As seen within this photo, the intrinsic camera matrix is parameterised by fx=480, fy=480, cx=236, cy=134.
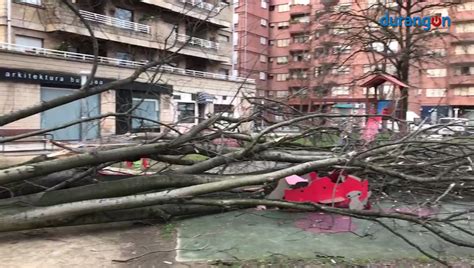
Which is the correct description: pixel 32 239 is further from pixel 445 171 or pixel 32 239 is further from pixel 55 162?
pixel 445 171

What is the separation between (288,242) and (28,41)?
22.1 metres

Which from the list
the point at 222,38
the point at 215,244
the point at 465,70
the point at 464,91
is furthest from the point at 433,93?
the point at 215,244

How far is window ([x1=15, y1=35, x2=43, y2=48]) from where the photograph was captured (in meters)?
23.0

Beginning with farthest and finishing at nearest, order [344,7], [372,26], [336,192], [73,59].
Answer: [73,59], [372,26], [344,7], [336,192]

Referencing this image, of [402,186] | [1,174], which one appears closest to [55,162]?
[1,174]

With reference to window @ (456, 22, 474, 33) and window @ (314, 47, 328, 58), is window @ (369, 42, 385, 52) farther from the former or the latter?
window @ (456, 22, 474, 33)

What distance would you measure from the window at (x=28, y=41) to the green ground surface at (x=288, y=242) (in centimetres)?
2039

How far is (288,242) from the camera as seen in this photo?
17.0 ft

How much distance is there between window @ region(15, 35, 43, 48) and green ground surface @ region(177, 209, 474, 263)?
20389mm

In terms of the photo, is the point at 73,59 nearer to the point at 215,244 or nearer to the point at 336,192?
the point at 336,192

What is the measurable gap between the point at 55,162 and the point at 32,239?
863 mm

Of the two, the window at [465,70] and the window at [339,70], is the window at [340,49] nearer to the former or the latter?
the window at [339,70]

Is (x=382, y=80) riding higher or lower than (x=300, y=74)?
lower

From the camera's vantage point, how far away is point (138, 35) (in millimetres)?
28281
